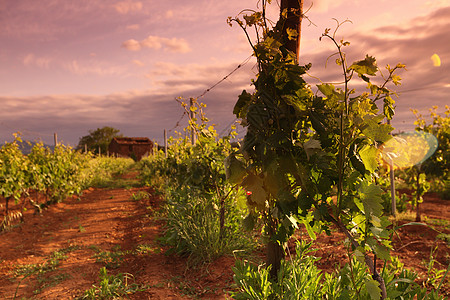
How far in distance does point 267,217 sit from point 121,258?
3414mm

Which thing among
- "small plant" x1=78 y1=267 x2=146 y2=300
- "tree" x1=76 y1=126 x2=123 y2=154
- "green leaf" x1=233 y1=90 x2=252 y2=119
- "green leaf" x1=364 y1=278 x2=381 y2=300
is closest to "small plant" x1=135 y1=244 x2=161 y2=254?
"small plant" x1=78 y1=267 x2=146 y2=300

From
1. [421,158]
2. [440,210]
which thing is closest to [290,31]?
[421,158]

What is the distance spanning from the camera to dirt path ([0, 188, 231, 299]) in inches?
151

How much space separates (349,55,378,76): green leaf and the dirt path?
2793 mm

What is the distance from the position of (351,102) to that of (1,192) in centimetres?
798

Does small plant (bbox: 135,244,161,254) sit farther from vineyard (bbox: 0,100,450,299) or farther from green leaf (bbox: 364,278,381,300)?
green leaf (bbox: 364,278,381,300)

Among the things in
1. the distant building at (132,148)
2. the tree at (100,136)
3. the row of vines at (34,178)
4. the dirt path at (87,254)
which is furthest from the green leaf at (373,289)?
the tree at (100,136)

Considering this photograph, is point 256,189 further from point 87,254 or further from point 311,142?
point 87,254

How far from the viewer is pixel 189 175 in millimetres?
4910

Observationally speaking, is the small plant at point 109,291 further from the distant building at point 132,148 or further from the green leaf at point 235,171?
the distant building at point 132,148

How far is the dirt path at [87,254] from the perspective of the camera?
3.83 m

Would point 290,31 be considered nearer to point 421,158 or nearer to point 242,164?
point 242,164

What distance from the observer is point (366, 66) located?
1.79 m

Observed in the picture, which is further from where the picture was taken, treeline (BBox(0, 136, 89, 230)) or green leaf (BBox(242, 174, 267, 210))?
treeline (BBox(0, 136, 89, 230))
